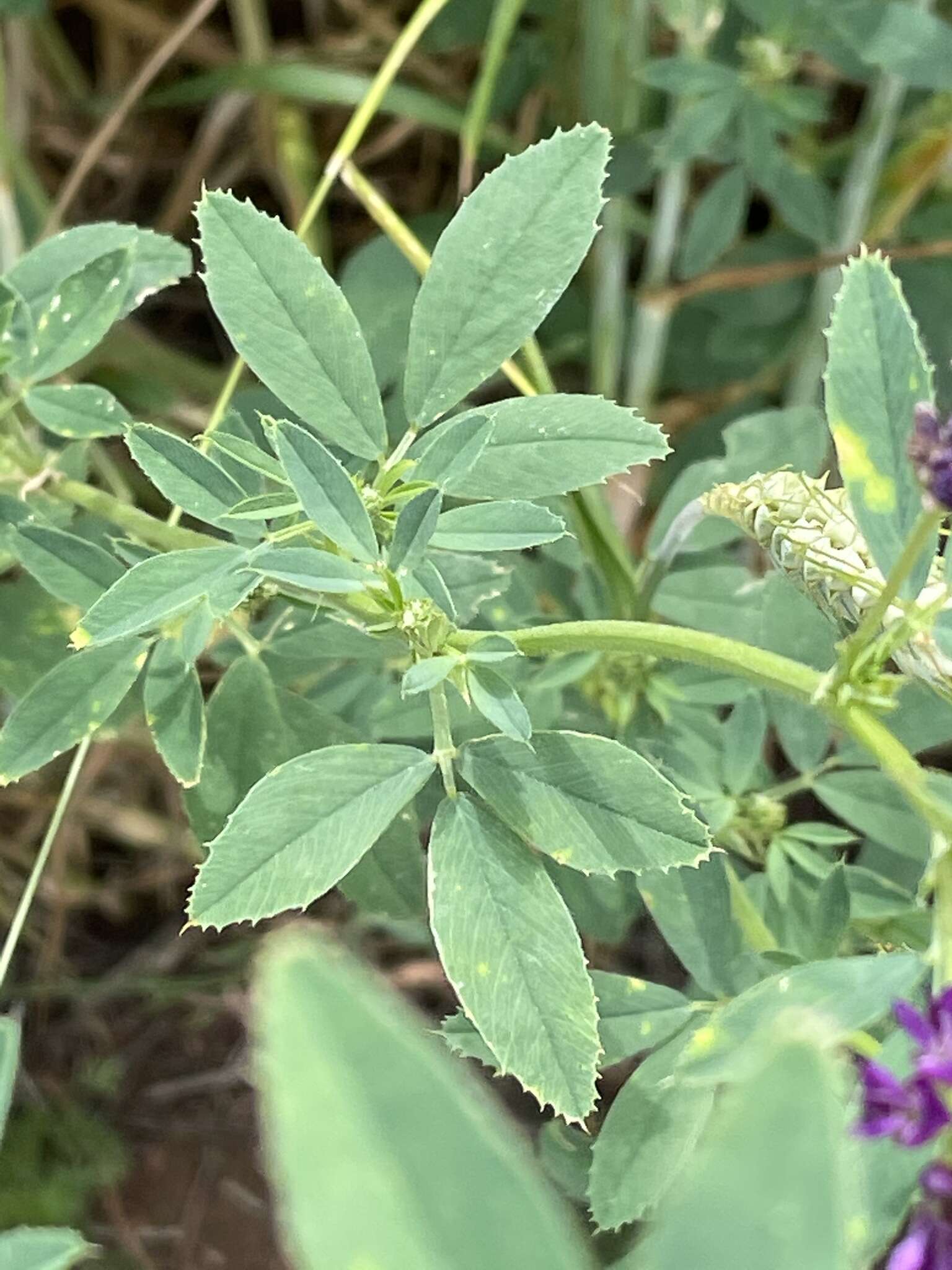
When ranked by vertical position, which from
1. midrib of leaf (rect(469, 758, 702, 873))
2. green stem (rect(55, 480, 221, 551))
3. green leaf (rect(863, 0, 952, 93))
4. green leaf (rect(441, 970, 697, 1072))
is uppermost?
green leaf (rect(863, 0, 952, 93))

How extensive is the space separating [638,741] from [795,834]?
0.13m

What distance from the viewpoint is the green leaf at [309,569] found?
20.7 inches

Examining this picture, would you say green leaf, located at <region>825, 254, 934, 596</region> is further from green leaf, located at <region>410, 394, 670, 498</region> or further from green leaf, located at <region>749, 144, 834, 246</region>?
green leaf, located at <region>749, 144, 834, 246</region>

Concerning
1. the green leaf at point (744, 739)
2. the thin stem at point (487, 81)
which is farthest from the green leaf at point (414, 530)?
the thin stem at point (487, 81)

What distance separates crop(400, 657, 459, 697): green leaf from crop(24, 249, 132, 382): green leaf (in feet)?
1.20

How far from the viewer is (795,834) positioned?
803mm

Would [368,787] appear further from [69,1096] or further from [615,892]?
[69,1096]

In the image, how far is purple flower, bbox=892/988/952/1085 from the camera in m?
0.37

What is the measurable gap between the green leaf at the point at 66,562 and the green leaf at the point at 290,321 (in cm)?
16

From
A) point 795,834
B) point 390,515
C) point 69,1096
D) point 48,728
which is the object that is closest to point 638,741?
point 795,834

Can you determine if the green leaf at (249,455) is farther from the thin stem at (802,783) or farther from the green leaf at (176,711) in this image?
the thin stem at (802,783)

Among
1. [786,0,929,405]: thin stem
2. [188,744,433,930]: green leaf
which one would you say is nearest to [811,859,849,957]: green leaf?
[188,744,433,930]: green leaf

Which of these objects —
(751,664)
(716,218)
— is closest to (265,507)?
(751,664)

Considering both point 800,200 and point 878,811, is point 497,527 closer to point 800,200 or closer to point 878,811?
point 878,811
